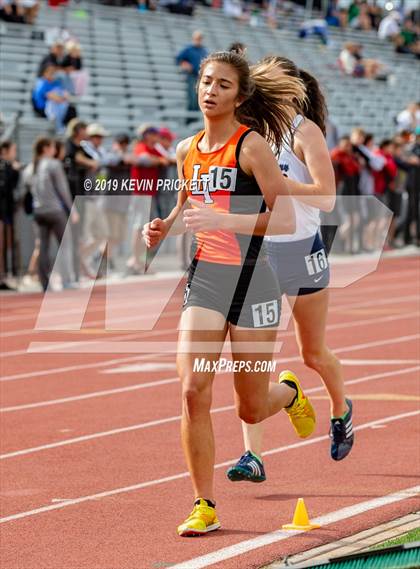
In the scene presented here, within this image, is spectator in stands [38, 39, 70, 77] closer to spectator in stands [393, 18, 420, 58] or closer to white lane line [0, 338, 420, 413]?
white lane line [0, 338, 420, 413]

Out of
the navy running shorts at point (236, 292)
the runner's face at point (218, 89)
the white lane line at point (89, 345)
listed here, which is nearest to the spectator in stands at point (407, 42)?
the white lane line at point (89, 345)

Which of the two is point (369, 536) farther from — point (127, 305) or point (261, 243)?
point (127, 305)

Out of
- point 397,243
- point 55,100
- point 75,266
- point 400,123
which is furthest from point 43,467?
point 400,123

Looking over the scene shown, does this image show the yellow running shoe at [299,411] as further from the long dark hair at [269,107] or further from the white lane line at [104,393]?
the white lane line at [104,393]

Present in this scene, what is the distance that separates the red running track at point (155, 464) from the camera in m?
6.09

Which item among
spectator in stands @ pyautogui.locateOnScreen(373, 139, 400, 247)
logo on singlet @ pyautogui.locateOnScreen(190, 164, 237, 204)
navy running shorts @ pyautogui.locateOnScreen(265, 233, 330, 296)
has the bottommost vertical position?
spectator in stands @ pyautogui.locateOnScreen(373, 139, 400, 247)

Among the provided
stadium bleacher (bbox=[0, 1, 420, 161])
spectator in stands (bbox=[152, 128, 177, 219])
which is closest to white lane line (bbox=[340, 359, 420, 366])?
stadium bleacher (bbox=[0, 1, 420, 161])

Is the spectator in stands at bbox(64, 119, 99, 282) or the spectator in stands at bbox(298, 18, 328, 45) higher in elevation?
the spectator in stands at bbox(64, 119, 99, 282)

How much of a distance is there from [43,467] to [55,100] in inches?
549

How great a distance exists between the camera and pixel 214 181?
20.5ft

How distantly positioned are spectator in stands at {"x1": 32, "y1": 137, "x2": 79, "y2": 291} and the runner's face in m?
11.3

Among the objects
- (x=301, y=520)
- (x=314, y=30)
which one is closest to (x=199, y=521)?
(x=301, y=520)

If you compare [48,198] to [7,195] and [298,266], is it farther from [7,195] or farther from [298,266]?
[298,266]

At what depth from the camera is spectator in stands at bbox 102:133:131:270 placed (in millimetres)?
19516
